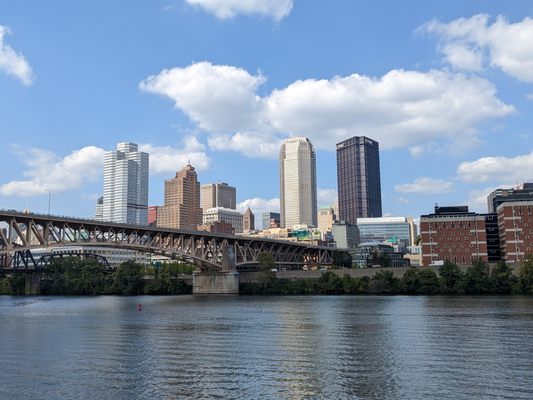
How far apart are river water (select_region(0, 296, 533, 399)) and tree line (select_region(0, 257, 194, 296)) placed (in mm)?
89677

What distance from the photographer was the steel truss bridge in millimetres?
105250

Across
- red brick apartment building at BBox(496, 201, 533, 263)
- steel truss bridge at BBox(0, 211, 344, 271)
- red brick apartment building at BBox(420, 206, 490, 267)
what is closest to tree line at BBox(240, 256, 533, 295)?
steel truss bridge at BBox(0, 211, 344, 271)

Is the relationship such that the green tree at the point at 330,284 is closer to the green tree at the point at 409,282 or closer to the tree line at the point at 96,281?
the green tree at the point at 409,282

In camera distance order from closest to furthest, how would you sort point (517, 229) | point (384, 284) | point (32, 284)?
point (384, 284) → point (517, 229) → point (32, 284)

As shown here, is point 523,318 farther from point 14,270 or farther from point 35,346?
point 14,270

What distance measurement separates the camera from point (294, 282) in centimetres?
14562

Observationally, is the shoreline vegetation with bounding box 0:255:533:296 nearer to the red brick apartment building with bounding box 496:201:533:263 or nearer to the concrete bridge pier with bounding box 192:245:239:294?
the concrete bridge pier with bounding box 192:245:239:294

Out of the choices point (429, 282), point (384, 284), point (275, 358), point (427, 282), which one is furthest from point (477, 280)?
point (275, 358)

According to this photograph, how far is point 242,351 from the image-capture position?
44062 millimetres

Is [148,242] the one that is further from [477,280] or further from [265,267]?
[477,280]

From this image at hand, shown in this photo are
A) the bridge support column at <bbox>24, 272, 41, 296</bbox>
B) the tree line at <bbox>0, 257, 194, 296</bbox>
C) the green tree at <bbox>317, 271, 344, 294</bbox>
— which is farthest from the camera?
the bridge support column at <bbox>24, 272, 41, 296</bbox>

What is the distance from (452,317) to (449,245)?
98558 millimetres

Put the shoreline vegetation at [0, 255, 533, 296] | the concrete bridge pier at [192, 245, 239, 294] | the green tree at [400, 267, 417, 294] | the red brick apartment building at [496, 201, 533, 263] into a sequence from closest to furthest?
1. the shoreline vegetation at [0, 255, 533, 296]
2. the green tree at [400, 267, 417, 294]
3. the concrete bridge pier at [192, 245, 239, 294]
4. the red brick apartment building at [496, 201, 533, 263]

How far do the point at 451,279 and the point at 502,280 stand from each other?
10189 millimetres
